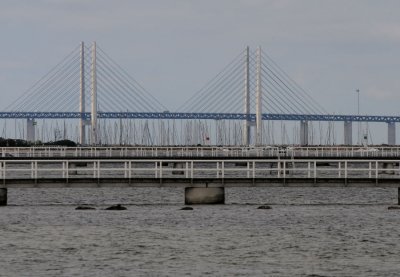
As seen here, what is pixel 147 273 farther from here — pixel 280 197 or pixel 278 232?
pixel 280 197

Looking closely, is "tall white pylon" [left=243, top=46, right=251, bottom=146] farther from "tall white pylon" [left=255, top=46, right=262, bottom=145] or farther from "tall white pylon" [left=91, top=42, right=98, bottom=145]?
"tall white pylon" [left=91, top=42, right=98, bottom=145]

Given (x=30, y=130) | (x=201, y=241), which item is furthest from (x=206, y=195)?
(x=30, y=130)

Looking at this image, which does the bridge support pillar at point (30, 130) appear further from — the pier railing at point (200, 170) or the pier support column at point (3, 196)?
the pier support column at point (3, 196)

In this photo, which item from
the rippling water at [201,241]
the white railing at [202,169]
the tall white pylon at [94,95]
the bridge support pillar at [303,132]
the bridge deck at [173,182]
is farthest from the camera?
the bridge support pillar at [303,132]

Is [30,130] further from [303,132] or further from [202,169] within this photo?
[202,169]

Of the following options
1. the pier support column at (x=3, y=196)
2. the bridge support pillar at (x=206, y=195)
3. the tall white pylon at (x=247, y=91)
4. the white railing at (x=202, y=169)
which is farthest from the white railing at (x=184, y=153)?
the bridge support pillar at (x=206, y=195)

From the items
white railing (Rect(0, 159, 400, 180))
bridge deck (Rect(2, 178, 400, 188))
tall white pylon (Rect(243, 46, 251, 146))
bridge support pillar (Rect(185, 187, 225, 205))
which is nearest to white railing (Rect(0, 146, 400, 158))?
white railing (Rect(0, 159, 400, 180))

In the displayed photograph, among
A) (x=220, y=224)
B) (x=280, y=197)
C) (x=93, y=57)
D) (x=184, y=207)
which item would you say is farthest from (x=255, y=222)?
(x=93, y=57)

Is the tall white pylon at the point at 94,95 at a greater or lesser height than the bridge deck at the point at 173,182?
greater

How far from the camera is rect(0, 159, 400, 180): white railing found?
58656 mm

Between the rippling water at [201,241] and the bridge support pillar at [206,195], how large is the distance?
45 cm

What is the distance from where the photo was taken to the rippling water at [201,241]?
1453 inches

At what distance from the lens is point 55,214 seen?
59.4 metres

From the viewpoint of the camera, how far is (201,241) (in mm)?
45375
